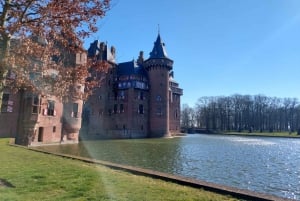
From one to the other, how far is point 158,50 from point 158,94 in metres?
8.96

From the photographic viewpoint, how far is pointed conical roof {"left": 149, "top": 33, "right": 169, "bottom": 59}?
169 ft

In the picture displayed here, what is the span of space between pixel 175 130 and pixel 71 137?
3512 centimetres

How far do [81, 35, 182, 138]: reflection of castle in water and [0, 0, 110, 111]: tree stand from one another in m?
41.4

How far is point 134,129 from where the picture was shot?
160 ft

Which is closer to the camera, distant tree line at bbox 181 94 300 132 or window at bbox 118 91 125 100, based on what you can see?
window at bbox 118 91 125 100

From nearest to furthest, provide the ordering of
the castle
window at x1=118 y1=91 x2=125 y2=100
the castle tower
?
the castle < window at x1=118 y1=91 x2=125 y2=100 < the castle tower

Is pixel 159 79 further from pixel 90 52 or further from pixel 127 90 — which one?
pixel 90 52

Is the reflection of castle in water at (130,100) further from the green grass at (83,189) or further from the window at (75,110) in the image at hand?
the green grass at (83,189)

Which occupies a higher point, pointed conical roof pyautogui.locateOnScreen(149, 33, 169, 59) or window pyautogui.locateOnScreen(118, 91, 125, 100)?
pointed conical roof pyautogui.locateOnScreen(149, 33, 169, 59)

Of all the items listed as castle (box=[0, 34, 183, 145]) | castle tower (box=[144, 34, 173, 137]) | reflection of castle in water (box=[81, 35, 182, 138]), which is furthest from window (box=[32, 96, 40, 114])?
castle tower (box=[144, 34, 173, 137])

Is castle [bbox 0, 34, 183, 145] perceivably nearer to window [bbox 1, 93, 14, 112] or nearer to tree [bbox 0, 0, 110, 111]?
window [bbox 1, 93, 14, 112]

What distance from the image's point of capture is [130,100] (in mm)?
49156

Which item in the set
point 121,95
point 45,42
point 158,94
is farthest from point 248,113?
point 45,42

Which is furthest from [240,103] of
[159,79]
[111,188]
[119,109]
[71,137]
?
[111,188]
